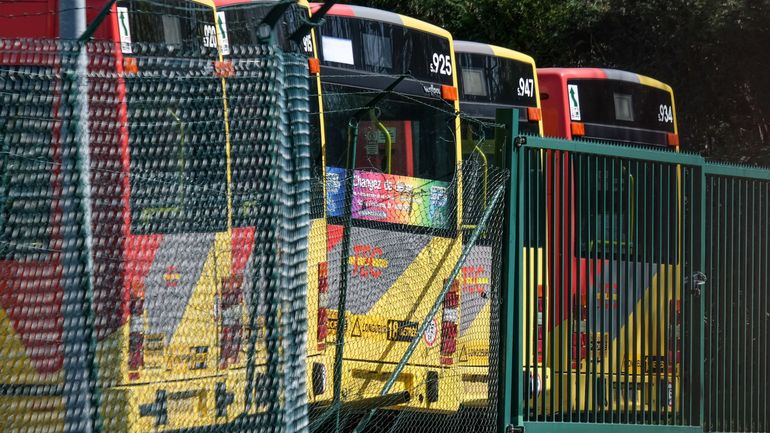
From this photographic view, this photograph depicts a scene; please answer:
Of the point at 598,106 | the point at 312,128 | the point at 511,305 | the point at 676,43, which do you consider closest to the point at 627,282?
the point at 511,305

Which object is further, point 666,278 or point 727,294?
point 727,294

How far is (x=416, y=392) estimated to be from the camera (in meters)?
7.91

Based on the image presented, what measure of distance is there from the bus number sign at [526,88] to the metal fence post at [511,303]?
642 centimetres

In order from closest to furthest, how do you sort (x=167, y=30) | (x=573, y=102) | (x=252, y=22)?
(x=167, y=30) → (x=252, y=22) → (x=573, y=102)

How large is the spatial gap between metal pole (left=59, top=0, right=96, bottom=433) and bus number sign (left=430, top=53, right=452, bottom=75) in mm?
7723

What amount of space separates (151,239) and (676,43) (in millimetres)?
18476

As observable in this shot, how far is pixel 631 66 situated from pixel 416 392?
15.6m

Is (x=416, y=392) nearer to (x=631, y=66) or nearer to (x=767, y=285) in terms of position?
(x=767, y=285)

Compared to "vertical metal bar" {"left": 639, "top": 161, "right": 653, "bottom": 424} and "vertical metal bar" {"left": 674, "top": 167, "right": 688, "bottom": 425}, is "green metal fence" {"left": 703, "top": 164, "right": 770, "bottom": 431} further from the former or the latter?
"vertical metal bar" {"left": 639, "top": 161, "right": 653, "bottom": 424}

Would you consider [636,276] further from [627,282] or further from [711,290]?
[711,290]

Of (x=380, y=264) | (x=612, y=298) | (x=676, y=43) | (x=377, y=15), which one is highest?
(x=676, y=43)

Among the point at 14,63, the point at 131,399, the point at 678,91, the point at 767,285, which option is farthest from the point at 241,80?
the point at 678,91

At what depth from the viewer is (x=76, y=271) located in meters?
4.11

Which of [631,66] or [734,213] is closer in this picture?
[734,213]
